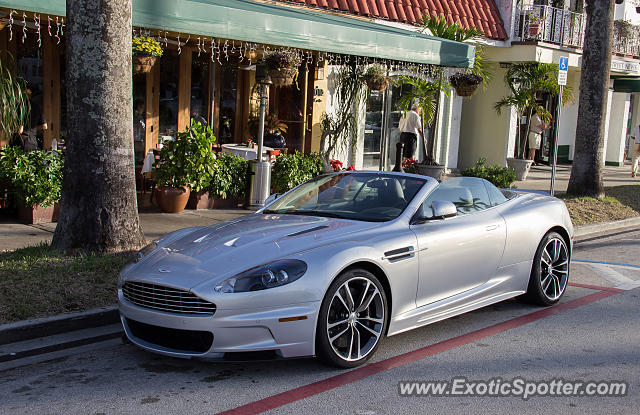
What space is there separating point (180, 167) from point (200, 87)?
4.05 meters

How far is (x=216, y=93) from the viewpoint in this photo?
596 inches

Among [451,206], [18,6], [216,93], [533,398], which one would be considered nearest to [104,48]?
A: [18,6]

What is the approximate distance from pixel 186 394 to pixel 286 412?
723 millimetres

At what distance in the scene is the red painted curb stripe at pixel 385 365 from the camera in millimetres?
4465

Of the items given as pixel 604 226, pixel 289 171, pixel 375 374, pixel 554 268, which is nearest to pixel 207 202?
pixel 289 171

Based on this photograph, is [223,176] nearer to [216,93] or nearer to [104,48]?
[216,93]

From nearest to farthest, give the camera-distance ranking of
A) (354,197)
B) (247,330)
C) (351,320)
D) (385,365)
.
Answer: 1. (247,330)
2. (351,320)
3. (385,365)
4. (354,197)

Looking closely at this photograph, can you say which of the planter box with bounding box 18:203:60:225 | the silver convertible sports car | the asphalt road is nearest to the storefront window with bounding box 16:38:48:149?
the planter box with bounding box 18:203:60:225

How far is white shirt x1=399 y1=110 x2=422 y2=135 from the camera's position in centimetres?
1611

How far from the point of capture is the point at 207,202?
12047 mm

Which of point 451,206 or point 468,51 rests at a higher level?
point 468,51

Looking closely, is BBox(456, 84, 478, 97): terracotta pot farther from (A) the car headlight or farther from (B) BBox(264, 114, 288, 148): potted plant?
(A) the car headlight

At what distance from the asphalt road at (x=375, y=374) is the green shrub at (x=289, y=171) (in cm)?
658

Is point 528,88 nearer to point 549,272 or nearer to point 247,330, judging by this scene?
point 549,272
